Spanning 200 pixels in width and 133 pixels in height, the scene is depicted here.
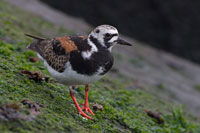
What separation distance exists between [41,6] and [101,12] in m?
3.22

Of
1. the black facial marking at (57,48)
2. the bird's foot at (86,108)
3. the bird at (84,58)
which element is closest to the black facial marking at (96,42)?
the bird at (84,58)

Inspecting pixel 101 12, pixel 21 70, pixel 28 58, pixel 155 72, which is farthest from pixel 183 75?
pixel 21 70

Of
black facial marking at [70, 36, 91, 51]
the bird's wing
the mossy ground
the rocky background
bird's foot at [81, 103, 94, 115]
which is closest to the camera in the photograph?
the mossy ground

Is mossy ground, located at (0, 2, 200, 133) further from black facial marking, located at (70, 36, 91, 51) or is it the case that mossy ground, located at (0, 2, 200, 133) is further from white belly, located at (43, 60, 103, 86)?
black facial marking, located at (70, 36, 91, 51)

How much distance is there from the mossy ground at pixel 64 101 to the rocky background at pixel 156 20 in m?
8.03

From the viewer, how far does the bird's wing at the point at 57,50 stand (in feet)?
20.5

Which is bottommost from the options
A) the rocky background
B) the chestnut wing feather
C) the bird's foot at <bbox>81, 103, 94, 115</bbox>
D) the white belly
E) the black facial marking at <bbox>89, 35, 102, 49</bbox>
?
the bird's foot at <bbox>81, 103, 94, 115</bbox>

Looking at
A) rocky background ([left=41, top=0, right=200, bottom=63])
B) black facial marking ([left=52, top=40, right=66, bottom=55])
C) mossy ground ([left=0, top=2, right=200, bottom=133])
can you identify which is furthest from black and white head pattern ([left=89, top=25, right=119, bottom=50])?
rocky background ([left=41, top=0, right=200, bottom=63])

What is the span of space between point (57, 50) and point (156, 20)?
12.1 metres

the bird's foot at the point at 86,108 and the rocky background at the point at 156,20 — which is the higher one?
the rocky background at the point at 156,20

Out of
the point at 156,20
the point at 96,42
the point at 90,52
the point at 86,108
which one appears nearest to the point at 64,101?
the point at 86,108

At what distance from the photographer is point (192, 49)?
708 inches

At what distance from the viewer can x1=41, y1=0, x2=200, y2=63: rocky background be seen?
17.4m

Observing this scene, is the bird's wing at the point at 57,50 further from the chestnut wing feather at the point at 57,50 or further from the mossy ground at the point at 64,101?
the mossy ground at the point at 64,101
